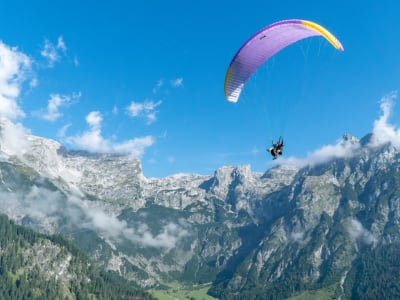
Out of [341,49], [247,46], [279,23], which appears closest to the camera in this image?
[341,49]

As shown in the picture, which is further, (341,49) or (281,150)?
(281,150)

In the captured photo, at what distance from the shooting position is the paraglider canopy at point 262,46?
152 ft

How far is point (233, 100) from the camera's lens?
57.2 m

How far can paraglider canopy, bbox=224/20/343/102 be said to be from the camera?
152 ft

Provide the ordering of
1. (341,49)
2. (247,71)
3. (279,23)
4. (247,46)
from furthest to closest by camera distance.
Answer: (247,71) < (247,46) < (279,23) < (341,49)

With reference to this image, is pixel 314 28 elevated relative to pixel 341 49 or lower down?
elevated

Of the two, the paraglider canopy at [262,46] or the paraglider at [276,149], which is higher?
the paraglider canopy at [262,46]

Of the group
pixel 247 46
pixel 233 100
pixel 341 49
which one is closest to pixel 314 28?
pixel 341 49

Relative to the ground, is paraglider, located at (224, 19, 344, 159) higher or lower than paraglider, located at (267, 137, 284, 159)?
higher

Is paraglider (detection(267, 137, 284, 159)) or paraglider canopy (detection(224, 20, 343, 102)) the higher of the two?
paraglider canopy (detection(224, 20, 343, 102))

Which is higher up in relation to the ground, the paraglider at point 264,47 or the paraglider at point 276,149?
the paraglider at point 264,47

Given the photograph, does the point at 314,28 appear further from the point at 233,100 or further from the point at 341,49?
the point at 233,100

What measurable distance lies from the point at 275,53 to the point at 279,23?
286 inches

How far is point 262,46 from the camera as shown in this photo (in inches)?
2056
